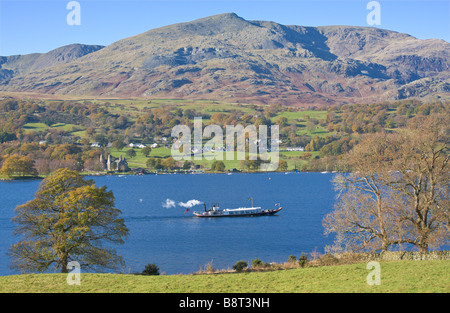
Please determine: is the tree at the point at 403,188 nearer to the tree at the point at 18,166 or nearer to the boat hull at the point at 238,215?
the boat hull at the point at 238,215

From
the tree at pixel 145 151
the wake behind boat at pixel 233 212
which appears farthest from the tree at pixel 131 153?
the wake behind boat at pixel 233 212

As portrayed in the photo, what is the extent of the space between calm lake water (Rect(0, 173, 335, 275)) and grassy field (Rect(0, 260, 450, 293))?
2060 centimetres

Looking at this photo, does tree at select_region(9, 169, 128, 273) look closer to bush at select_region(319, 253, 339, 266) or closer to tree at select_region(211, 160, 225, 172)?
bush at select_region(319, 253, 339, 266)

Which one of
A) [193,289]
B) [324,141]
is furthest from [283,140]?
[193,289]

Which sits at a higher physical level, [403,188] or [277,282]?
[403,188]

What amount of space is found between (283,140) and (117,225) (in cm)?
16429

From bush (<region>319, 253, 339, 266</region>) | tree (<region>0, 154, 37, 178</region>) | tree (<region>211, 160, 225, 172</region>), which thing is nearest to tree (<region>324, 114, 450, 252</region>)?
bush (<region>319, 253, 339, 266</region>)

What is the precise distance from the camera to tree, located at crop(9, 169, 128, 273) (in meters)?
29.1

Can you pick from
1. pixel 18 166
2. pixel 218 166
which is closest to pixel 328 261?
pixel 18 166

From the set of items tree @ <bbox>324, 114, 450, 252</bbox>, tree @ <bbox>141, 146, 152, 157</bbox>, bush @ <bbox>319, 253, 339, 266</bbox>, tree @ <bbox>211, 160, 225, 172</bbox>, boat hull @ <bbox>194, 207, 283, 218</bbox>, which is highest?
tree @ <bbox>324, 114, 450, 252</bbox>

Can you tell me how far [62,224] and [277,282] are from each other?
16.7 m

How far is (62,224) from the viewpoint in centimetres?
2966

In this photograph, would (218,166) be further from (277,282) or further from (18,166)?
(277,282)

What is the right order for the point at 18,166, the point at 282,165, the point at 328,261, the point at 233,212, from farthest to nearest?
the point at 282,165 → the point at 18,166 → the point at 233,212 → the point at 328,261
